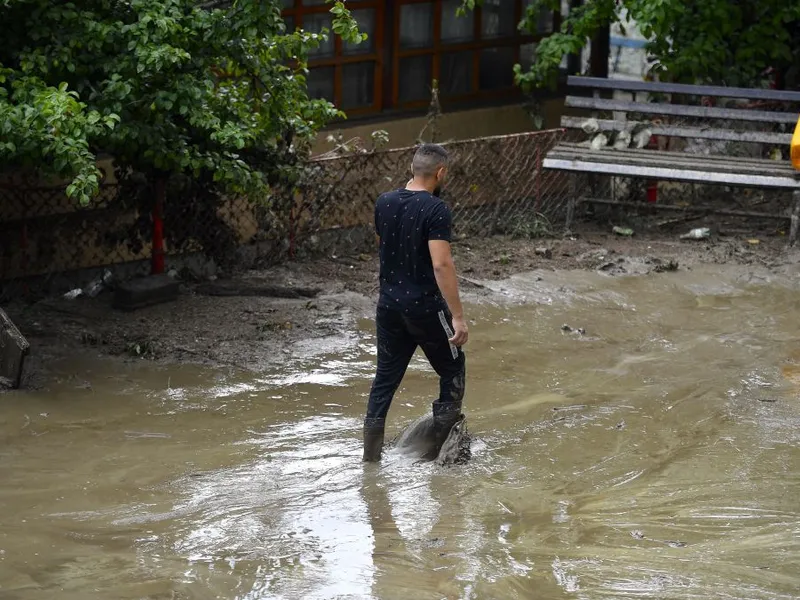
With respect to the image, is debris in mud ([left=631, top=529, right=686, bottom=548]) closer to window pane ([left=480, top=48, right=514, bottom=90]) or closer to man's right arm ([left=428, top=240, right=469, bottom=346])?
man's right arm ([left=428, top=240, right=469, bottom=346])

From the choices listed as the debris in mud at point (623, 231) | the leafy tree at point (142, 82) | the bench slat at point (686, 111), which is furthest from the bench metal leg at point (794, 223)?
the leafy tree at point (142, 82)

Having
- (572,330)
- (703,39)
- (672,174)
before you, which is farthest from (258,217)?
(703,39)

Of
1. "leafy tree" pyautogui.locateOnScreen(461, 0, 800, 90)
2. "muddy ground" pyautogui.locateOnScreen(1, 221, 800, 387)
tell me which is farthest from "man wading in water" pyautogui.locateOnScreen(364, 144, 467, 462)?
"leafy tree" pyautogui.locateOnScreen(461, 0, 800, 90)

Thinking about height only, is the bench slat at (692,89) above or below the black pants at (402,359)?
above

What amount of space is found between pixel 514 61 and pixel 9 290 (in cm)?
665

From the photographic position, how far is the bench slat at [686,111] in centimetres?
1134

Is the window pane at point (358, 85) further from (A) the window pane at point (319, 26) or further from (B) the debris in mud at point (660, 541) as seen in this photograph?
(B) the debris in mud at point (660, 541)

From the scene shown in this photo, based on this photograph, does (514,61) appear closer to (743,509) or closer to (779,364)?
(779,364)

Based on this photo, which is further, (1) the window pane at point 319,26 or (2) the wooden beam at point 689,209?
(1) the window pane at point 319,26

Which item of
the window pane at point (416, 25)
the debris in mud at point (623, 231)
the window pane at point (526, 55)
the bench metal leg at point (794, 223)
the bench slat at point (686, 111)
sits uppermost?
the window pane at point (416, 25)

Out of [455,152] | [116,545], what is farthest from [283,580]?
[455,152]

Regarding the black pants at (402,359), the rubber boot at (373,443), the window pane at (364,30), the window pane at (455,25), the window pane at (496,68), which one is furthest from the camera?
the window pane at (496,68)

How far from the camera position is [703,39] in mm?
12219

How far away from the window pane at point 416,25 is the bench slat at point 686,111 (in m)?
1.80
